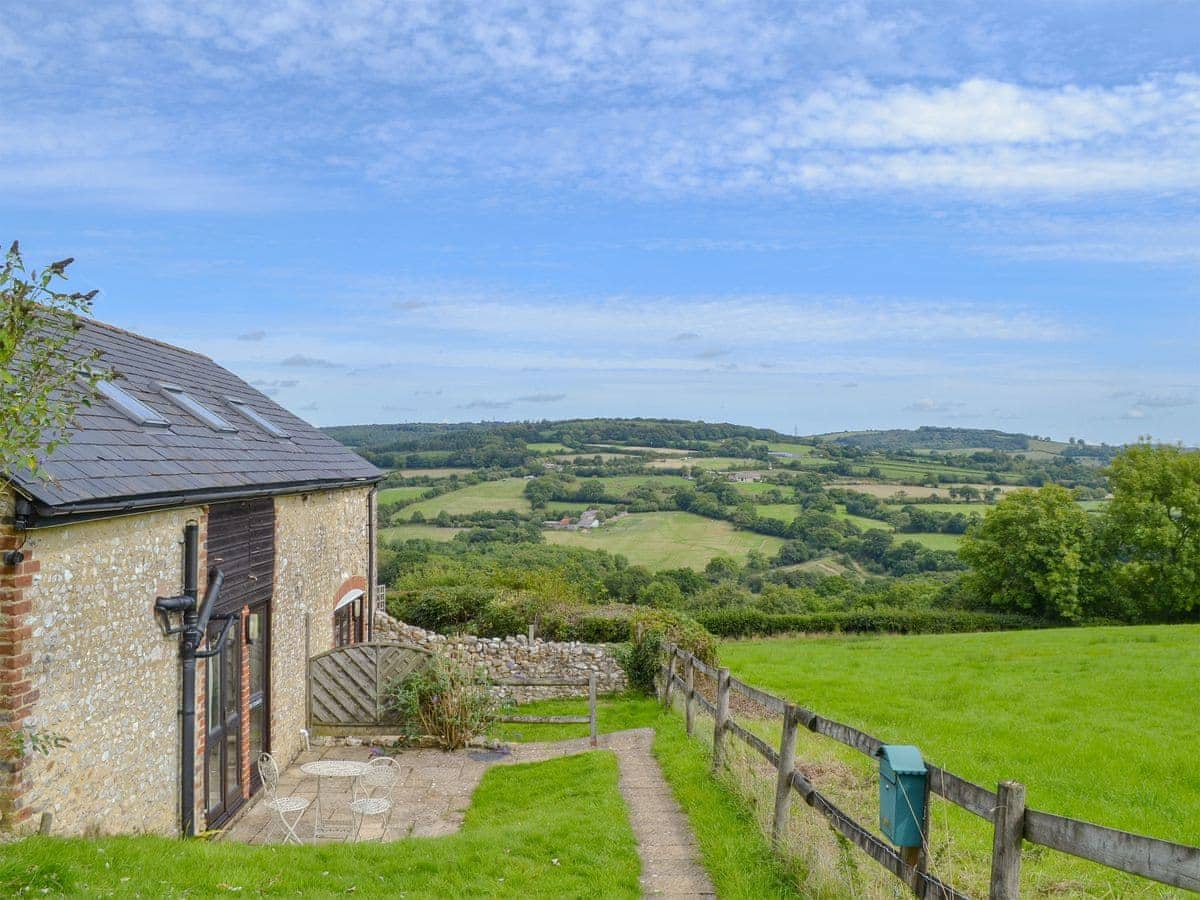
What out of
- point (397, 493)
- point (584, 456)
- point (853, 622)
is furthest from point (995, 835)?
point (584, 456)

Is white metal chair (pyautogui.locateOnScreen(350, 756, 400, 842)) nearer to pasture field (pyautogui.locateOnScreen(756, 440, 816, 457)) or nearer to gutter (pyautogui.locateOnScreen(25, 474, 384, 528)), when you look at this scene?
gutter (pyautogui.locateOnScreen(25, 474, 384, 528))

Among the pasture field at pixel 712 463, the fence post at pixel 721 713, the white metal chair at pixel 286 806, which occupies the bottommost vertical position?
the white metal chair at pixel 286 806

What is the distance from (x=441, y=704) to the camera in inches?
506

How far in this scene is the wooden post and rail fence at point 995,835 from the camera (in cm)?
327

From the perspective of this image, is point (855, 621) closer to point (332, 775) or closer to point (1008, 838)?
point (332, 775)

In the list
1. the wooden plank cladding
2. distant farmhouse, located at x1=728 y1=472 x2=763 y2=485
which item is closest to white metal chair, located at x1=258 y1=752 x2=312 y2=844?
the wooden plank cladding

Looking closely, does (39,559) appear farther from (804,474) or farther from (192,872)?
(804,474)

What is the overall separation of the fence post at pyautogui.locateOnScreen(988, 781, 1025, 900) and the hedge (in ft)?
76.3

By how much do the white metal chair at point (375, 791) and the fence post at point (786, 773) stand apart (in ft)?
13.2

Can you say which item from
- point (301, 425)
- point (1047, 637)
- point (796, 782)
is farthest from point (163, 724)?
point (1047, 637)

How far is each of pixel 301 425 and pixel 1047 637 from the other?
2172cm

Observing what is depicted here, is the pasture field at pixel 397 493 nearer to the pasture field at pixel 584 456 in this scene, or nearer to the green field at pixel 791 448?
the pasture field at pixel 584 456

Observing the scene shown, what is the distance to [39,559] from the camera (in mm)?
5801

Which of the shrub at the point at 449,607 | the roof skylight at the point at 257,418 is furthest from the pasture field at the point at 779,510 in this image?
the roof skylight at the point at 257,418
